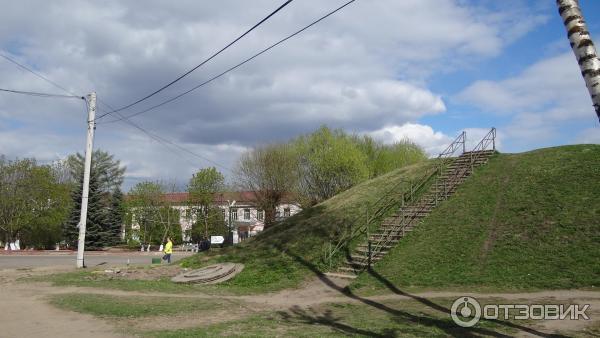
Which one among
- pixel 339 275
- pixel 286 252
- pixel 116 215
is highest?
pixel 116 215

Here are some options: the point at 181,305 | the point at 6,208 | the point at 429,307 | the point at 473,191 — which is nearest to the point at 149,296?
the point at 181,305

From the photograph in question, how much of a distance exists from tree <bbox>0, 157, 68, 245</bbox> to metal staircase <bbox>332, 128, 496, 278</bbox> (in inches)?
1607

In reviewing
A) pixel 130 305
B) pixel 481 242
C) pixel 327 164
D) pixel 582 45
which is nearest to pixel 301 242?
pixel 481 242

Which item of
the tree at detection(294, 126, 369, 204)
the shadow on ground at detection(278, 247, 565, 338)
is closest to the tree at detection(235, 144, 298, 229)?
the tree at detection(294, 126, 369, 204)

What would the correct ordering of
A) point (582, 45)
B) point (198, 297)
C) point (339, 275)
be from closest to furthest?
point (582, 45) → point (198, 297) → point (339, 275)

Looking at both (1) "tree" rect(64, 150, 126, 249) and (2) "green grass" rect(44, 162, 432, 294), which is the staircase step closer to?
(2) "green grass" rect(44, 162, 432, 294)

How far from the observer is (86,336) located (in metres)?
9.05

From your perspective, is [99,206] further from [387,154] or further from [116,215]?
[387,154]

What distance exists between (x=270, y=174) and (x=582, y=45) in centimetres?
4547

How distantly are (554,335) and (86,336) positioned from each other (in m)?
8.35

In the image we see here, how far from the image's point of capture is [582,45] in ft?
16.1

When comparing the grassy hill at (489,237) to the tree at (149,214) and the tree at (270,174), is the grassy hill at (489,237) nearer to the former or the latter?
the tree at (270,174)

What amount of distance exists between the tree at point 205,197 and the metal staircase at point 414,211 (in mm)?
36810

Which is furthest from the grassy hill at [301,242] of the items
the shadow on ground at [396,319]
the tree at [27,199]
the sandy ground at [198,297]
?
the tree at [27,199]
